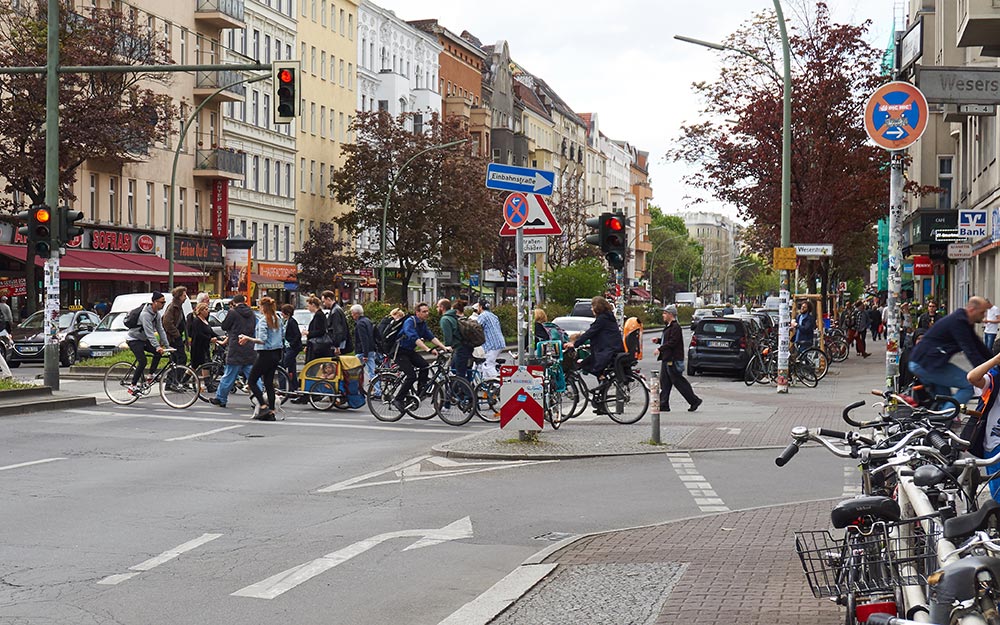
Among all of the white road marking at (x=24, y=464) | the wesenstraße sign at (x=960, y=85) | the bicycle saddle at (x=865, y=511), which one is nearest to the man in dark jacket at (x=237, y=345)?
the white road marking at (x=24, y=464)

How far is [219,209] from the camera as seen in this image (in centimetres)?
6425

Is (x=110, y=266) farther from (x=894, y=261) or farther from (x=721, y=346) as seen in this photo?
(x=894, y=261)

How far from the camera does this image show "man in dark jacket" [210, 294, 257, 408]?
74.8 ft

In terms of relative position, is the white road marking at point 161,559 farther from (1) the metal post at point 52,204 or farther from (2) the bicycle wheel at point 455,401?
(1) the metal post at point 52,204

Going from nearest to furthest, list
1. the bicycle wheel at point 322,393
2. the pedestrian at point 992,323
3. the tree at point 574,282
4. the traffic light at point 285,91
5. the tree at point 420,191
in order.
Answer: the traffic light at point 285,91 < the bicycle wheel at point 322,393 < the pedestrian at point 992,323 < the tree at point 574,282 < the tree at point 420,191

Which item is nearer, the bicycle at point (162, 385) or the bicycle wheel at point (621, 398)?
the bicycle wheel at point (621, 398)

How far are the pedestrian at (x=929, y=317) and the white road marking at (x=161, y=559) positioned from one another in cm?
2913

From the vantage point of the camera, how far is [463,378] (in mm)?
21578

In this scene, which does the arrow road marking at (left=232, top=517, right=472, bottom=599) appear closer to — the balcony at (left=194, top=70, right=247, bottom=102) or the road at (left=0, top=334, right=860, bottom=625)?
the road at (left=0, top=334, right=860, bottom=625)

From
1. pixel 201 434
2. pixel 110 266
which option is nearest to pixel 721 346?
pixel 201 434

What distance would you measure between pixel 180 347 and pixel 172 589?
60.7 feet

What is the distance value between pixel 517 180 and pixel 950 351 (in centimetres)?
567

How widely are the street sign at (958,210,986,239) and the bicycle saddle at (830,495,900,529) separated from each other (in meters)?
17.6

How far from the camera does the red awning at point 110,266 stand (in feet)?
159
